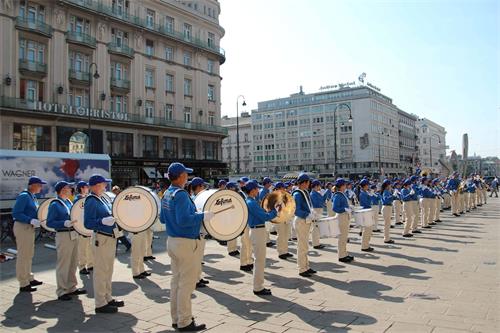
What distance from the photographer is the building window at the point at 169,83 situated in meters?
47.3

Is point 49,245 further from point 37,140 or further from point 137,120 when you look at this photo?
point 137,120

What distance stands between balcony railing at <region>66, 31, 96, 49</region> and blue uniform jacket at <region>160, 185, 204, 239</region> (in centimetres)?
3592

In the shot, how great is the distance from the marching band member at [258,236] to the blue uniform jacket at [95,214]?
8.49ft

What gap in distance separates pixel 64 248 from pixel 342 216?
22.2 ft

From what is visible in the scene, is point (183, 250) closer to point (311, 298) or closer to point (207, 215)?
point (207, 215)

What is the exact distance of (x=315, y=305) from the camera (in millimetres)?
6977

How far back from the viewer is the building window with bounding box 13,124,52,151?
33406mm

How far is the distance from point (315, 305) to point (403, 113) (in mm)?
124405

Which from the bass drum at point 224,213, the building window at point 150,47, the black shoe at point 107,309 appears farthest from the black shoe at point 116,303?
the building window at point 150,47

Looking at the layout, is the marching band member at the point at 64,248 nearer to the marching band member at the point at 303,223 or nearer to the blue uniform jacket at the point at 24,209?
the blue uniform jacket at the point at 24,209

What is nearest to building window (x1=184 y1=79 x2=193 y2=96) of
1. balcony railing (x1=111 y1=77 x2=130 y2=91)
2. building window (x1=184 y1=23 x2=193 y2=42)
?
building window (x1=184 y1=23 x2=193 y2=42)

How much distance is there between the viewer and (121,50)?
137 feet

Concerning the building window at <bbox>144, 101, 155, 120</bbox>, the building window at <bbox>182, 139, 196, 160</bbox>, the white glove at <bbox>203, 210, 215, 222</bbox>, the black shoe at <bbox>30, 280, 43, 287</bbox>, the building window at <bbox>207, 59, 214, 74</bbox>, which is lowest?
the black shoe at <bbox>30, 280, 43, 287</bbox>

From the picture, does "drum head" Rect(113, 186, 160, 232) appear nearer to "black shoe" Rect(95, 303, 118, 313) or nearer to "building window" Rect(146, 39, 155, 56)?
"black shoe" Rect(95, 303, 118, 313)
